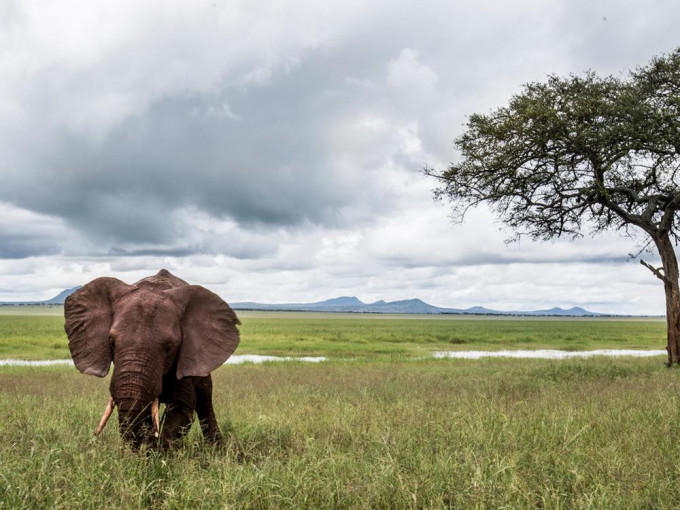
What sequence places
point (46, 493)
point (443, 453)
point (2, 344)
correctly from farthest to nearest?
point (2, 344) < point (443, 453) < point (46, 493)

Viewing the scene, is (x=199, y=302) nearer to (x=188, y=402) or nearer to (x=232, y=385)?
(x=188, y=402)

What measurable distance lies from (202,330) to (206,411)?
152 cm

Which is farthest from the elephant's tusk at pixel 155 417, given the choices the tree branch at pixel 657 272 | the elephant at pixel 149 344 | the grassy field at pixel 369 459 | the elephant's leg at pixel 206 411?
the tree branch at pixel 657 272

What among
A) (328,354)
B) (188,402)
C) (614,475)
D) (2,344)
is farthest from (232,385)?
(2,344)

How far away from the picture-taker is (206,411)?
27.3ft

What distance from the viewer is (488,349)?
146 ft

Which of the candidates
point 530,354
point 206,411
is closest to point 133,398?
point 206,411

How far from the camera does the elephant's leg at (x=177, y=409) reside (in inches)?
287

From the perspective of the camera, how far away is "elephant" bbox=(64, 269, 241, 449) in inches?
256

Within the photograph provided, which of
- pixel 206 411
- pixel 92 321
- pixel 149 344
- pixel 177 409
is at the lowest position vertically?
pixel 206 411

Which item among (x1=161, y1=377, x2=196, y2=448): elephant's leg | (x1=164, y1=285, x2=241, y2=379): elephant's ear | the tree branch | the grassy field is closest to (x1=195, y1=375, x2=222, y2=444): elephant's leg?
the grassy field

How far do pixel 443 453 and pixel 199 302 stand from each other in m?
3.50

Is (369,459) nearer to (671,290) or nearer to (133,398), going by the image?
(133,398)

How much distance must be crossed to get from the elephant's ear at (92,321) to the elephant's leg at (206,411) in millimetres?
1420
